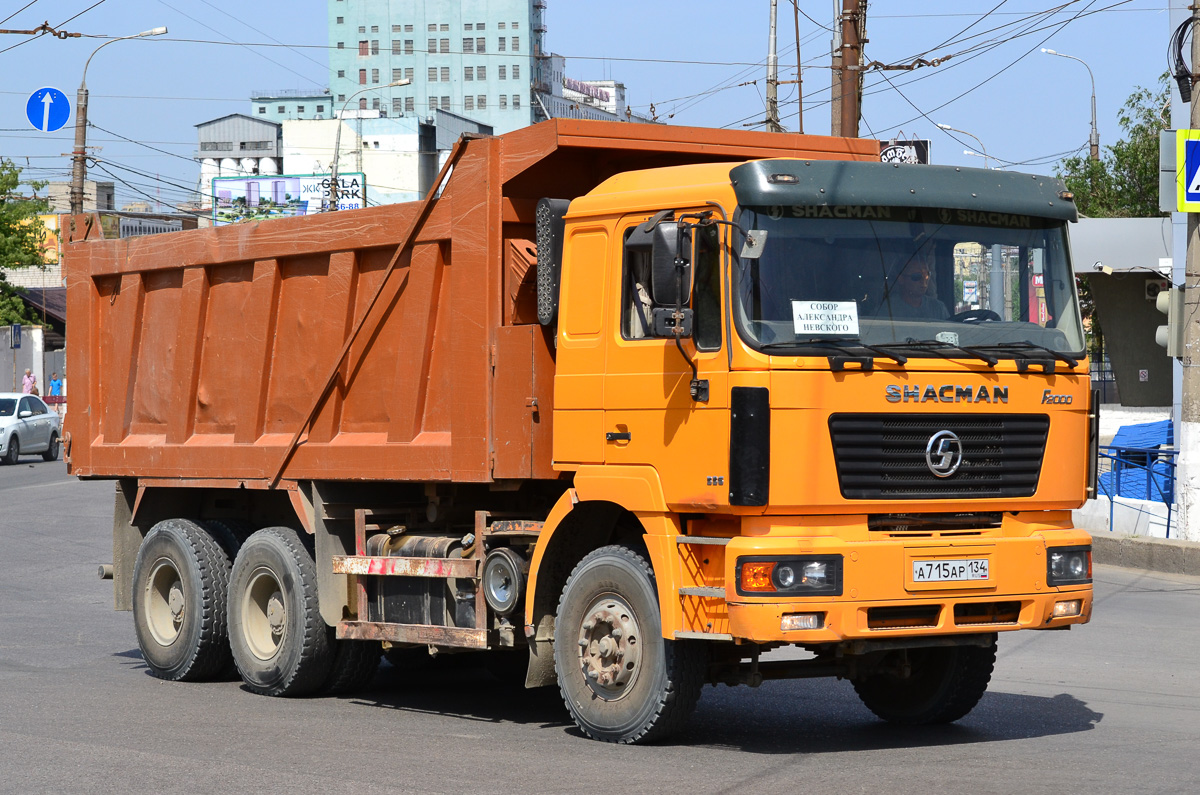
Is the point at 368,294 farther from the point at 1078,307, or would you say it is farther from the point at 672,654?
the point at 1078,307

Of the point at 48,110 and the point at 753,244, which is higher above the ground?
the point at 48,110

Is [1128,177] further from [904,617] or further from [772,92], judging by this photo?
[904,617]

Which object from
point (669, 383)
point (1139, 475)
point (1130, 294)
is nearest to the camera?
point (669, 383)

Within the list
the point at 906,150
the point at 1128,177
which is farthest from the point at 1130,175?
the point at 906,150

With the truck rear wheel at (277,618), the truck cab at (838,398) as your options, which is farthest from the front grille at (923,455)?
the truck rear wheel at (277,618)

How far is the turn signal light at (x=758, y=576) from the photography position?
692 cm

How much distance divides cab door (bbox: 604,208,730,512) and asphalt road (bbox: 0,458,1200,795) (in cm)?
130

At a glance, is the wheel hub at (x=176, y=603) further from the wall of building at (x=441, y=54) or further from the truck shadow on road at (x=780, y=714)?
the wall of building at (x=441, y=54)

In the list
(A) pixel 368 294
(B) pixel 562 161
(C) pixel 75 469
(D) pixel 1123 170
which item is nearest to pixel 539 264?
(B) pixel 562 161

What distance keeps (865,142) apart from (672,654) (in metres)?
3.46

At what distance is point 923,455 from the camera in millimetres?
7219

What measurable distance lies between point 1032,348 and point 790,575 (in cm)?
168

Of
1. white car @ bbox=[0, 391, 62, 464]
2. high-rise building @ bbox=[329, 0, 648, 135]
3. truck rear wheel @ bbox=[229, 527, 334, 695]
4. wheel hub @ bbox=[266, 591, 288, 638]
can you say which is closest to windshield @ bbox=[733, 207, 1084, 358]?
truck rear wheel @ bbox=[229, 527, 334, 695]

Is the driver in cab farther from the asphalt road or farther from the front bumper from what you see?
the asphalt road
